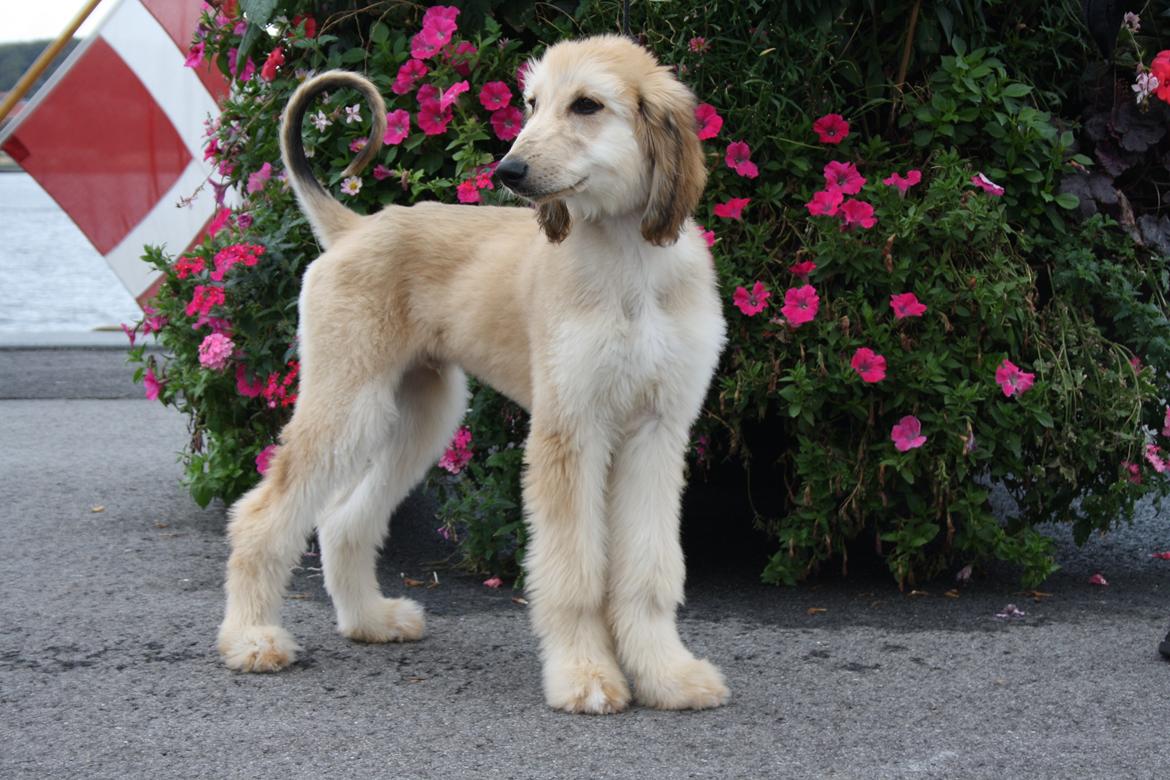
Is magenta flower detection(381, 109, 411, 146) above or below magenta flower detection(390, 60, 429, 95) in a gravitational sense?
below

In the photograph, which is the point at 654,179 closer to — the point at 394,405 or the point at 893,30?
the point at 394,405

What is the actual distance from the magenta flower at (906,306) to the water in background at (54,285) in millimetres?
8434

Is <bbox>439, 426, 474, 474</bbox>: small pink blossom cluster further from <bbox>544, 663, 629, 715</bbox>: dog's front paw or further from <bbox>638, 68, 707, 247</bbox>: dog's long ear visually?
<bbox>638, 68, 707, 247</bbox>: dog's long ear

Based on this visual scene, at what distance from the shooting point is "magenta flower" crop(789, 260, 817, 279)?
4.70 m

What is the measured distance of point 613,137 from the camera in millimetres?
3547

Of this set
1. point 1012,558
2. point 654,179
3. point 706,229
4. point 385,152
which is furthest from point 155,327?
point 1012,558

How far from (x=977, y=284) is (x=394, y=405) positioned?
73.4 inches

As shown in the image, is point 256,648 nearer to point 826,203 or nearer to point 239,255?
point 239,255

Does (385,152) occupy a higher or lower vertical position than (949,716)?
higher

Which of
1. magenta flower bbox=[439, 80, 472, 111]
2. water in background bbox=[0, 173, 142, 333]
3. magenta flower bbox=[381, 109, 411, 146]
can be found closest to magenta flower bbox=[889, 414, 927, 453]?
magenta flower bbox=[439, 80, 472, 111]

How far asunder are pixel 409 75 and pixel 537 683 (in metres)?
2.25

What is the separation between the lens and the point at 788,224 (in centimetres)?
487

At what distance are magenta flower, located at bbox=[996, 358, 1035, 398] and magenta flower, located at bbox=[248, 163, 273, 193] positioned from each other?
2785 millimetres

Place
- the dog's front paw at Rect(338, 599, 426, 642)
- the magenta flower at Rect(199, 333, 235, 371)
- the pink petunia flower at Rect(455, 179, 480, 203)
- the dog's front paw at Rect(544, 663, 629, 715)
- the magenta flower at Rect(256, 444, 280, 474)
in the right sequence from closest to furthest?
the dog's front paw at Rect(544, 663, 629, 715) < the dog's front paw at Rect(338, 599, 426, 642) < the pink petunia flower at Rect(455, 179, 480, 203) < the magenta flower at Rect(199, 333, 235, 371) < the magenta flower at Rect(256, 444, 280, 474)
